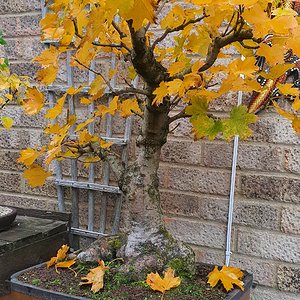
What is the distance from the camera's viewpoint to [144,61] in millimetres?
1142

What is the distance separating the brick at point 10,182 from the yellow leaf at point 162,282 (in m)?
1.22

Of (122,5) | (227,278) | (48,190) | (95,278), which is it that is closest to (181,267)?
(227,278)

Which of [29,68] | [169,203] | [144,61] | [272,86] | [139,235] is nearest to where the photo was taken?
[144,61]

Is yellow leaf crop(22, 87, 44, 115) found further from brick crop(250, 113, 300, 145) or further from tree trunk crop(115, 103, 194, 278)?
brick crop(250, 113, 300, 145)

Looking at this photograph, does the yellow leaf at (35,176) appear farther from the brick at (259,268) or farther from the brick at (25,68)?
the brick at (25,68)

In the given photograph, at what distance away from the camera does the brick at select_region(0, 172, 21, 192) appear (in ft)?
7.34

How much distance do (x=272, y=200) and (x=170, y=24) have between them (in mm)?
835

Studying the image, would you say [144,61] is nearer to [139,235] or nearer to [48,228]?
[139,235]

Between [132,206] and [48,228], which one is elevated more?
[132,206]

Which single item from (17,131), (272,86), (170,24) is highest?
(170,24)

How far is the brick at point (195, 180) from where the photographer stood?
5.82 feet

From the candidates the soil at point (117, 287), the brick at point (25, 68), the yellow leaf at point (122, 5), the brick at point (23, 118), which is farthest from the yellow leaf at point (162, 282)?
the brick at point (25, 68)

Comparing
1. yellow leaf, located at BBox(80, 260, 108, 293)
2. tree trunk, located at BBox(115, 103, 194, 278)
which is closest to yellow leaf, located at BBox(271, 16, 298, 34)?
tree trunk, located at BBox(115, 103, 194, 278)

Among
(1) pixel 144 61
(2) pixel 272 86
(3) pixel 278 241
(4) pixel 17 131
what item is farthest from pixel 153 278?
(4) pixel 17 131
